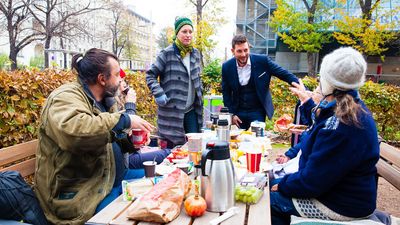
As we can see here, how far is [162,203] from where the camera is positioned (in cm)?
168

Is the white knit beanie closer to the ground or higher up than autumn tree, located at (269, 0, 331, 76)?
closer to the ground

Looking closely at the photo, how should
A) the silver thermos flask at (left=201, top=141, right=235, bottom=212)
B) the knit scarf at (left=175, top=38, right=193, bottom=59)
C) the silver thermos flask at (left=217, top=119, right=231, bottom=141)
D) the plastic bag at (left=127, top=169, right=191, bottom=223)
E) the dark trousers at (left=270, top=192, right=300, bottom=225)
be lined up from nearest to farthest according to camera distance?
the plastic bag at (left=127, top=169, right=191, bottom=223) < the silver thermos flask at (left=201, top=141, right=235, bottom=212) < the dark trousers at (left=270, top=192, right=300, bottom=225) < the silver thermos flask at (left=217, top=119, right=231, bottom=141) < the knit scarf at (left=175, top=38, right=193, bottom=59)

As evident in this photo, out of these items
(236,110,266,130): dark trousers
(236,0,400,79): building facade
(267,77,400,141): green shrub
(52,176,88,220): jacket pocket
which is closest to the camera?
(52,176,88,220): jacket pocket

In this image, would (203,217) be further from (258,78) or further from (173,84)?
(258,78)

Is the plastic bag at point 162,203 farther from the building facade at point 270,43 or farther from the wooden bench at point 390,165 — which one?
the building facade at point 270,43

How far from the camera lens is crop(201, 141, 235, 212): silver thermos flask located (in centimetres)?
174

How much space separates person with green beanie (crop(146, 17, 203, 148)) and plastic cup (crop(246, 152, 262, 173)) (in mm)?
2016

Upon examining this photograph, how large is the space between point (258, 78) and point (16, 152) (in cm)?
295

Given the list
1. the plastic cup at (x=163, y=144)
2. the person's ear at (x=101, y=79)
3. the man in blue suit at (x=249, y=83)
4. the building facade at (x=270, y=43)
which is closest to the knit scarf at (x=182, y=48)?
the man in blue suit at (x=249, y=83)

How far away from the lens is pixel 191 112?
451 centimetres

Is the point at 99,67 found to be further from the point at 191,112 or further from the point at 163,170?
the point at 191,112

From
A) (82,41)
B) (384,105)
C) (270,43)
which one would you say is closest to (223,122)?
(384,105)

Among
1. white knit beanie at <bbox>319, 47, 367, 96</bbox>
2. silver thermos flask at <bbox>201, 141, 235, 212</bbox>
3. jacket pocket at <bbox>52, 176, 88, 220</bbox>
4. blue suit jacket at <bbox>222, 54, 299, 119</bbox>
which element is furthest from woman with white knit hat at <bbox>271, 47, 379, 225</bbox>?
blue suit jacket at <bbox>222, 54, 299, 119</bbox>

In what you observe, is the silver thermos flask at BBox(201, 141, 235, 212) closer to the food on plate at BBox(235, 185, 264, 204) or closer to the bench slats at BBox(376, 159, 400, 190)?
the food on plate at BBox(235, 185, 264, 204)
